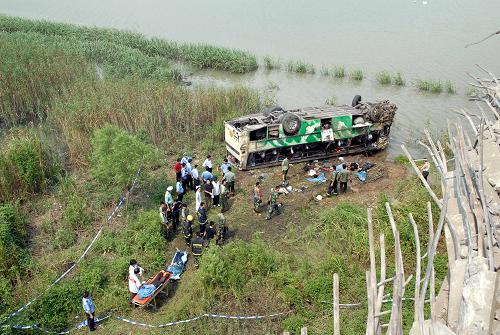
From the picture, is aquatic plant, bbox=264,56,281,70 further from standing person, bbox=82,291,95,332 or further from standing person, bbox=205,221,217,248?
standing person, bbox=82,291,95,332

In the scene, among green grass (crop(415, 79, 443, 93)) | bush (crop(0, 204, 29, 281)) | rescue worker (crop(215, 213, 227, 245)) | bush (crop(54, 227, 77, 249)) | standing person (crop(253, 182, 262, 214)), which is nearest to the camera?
bush (crop(0, 204, 29, 281))

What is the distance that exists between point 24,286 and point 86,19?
93.1ft

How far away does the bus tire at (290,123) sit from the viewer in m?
14.6

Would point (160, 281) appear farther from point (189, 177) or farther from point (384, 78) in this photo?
point (384, 78)

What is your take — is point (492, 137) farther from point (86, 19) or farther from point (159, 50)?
point (86, 19)

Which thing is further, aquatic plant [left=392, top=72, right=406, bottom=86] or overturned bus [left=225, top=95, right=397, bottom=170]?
aquatic plant [left=392, top=72, right=406, bottom=86]

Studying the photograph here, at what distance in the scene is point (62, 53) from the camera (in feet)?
70.8

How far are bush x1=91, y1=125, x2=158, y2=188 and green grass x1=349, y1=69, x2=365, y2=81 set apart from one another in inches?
536

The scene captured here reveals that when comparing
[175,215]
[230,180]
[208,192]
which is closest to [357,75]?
[230,180]

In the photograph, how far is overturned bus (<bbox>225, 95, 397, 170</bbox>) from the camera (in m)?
14.7

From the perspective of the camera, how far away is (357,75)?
75.9 feet

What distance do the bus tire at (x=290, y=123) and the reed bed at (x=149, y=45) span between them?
10.4 metres

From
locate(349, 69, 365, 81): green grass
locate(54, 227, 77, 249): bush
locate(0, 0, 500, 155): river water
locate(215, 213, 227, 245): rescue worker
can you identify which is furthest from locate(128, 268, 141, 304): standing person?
locate(349, 69, 365, 81): green grass

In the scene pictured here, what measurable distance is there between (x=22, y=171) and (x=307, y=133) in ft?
28.2
